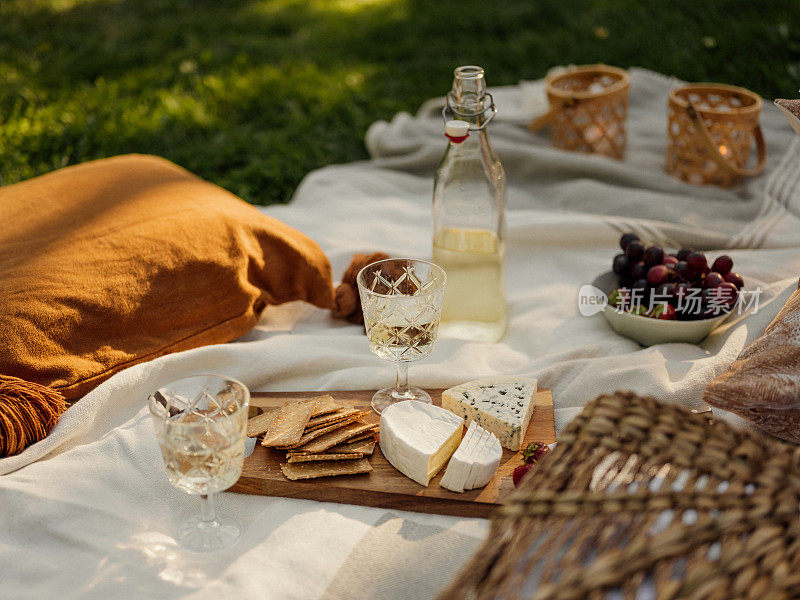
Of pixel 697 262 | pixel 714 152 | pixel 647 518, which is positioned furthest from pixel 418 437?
pixel 714 152

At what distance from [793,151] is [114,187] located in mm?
2192

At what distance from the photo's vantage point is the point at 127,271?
5.52 feet

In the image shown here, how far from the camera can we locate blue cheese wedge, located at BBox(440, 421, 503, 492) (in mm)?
1320

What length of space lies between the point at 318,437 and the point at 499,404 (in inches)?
13.6

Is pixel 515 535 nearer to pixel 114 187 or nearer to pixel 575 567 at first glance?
pixel 575 567

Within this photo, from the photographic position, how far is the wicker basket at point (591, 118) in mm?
2795

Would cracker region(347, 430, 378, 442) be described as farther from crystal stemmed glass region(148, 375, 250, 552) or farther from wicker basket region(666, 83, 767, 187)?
wicker basket region(666, 83, 767, 187)

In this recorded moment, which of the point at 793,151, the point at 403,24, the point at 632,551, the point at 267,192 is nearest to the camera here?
the point at 632,551

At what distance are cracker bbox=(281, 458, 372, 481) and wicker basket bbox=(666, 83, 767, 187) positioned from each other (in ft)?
5.73

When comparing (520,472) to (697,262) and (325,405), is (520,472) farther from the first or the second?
(697,262)

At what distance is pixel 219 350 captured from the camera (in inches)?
67.6

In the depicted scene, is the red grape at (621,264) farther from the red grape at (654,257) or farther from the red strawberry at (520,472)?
the red strawberry at (520,472)

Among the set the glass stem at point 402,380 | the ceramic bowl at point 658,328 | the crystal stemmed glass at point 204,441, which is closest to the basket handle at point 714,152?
the ceramic bowl at point 658,328

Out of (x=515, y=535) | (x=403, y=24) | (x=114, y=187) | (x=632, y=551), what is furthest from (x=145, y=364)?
(x=403, y=24)
